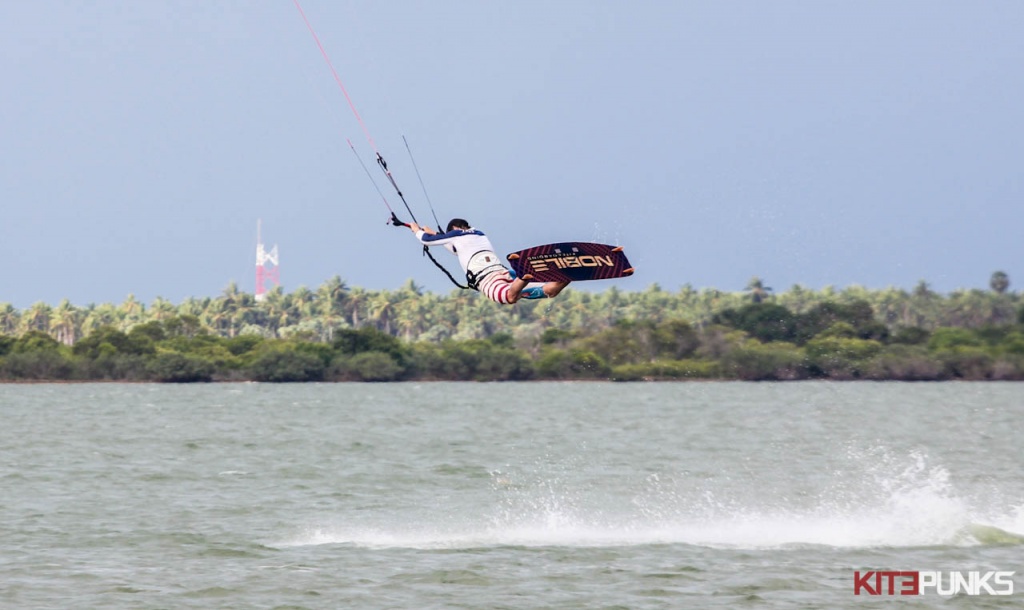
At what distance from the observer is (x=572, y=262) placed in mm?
16828

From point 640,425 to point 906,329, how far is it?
57571mm

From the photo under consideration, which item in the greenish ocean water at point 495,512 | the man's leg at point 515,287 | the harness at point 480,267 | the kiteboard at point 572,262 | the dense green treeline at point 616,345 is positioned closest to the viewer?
the kiteboard at point 572,262

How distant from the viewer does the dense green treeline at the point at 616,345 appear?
110 m

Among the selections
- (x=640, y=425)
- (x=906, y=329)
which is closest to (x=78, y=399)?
(x=640, y=425)

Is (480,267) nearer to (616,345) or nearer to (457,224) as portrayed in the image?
(457,224)

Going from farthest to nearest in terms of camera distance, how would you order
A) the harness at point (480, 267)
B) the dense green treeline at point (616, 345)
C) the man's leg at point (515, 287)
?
the dense green treeline at point (616, 345) < the harness at point (480, 267) < the man's leg at point (515, 287)

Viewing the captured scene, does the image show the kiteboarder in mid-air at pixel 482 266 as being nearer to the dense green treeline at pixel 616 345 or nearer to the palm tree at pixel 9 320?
the dense green treeline at pixel 616 345

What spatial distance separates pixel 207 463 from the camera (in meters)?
40.7

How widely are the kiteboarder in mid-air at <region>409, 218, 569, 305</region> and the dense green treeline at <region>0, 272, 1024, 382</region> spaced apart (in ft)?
299

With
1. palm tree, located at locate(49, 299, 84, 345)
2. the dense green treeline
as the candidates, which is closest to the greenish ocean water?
the dense green treeline

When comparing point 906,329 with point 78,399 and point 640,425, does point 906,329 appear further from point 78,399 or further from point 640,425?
point 78,399

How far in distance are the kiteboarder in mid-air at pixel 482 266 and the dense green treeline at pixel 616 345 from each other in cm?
9105

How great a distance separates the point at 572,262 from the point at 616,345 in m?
105

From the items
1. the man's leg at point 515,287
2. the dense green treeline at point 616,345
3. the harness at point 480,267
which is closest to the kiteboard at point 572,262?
the man's leg at point 515,287
